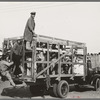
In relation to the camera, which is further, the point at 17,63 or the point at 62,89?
the point at 62,89

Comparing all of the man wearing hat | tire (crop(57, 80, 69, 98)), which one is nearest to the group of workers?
the man wearing hat

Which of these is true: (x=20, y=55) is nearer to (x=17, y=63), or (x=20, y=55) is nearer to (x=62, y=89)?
(x=17, y=63)

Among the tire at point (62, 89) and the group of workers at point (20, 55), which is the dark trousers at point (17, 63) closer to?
the group of workers at point (20, 55)

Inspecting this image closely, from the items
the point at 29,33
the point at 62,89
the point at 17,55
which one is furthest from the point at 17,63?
the point at 62,89

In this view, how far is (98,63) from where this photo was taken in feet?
47.6

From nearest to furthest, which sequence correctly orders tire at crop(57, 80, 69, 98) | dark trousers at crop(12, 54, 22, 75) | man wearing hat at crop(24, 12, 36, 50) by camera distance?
man wearing hat at crop(24, 12, 36, 50)
dark trousers at crop(12, 54, 22, 75)
tire at crop(57, 80, 69, 98)

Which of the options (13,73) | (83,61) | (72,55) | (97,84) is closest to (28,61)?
(13,73)

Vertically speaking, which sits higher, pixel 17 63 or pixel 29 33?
pixel 29 33

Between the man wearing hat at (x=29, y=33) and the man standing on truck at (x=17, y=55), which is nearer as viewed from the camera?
the man wearing hat at (x=29, y=33)

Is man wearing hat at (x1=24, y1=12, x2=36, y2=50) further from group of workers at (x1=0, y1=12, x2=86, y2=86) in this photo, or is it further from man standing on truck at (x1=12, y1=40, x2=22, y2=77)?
man standing on truck at (x1=12, y1=40, x2=22, y2=77)

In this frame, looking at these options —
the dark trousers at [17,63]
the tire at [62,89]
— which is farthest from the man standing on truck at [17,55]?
the tire at [62,89]

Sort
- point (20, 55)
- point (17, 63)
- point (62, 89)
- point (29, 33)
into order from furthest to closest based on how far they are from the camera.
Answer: point (62, 89)
point (17, 63)
point (20, 55)
point (29, 33)

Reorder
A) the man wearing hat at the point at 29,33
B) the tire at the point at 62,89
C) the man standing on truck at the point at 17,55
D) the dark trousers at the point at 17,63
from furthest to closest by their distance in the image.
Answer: the tire at the point at 62,89 → the dark trousers at the point at 17,63 → the man standing on truck at the point at 17,55 → the man wearing hat at the point at 29,33

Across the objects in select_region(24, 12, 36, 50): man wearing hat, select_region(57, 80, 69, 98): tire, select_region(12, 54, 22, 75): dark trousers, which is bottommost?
select_region(57, 80, 69, 98): tire
